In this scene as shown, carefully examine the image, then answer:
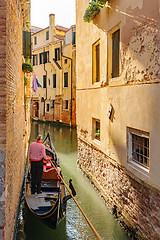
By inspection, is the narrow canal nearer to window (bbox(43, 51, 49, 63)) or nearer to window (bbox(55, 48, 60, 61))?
window (bbox(55, 48, 60, 61))

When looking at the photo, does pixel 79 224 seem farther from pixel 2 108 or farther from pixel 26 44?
pixel 26 44

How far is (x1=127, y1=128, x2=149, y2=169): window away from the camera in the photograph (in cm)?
461

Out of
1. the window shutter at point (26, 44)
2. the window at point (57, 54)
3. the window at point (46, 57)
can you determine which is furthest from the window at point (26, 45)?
the window at point (46, 57)

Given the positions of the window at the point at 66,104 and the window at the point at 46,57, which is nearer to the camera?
the window at the point at 66,104

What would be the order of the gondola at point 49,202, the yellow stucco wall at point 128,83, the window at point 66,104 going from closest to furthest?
the yellow stucco wall at point 128,83
the gondola at point 49,202
the window at point 66,104

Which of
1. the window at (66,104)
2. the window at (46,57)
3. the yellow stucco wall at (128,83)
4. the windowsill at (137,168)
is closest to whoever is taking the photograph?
the yellow stucco wall at (128,83)

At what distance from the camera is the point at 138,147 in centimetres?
498

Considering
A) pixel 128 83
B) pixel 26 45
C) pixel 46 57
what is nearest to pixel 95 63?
pixel 26 45

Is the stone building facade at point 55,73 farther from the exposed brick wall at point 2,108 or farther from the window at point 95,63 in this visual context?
the exposed brick wall at point 2,108

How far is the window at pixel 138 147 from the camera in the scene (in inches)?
182

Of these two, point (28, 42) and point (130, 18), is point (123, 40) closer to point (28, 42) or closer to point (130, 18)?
point (130, 18)

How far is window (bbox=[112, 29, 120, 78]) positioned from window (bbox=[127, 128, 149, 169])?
1.59 meters

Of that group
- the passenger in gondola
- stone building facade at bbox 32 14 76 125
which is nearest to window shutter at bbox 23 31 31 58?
the passenger in gondola

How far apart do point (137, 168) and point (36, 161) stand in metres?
2.21
